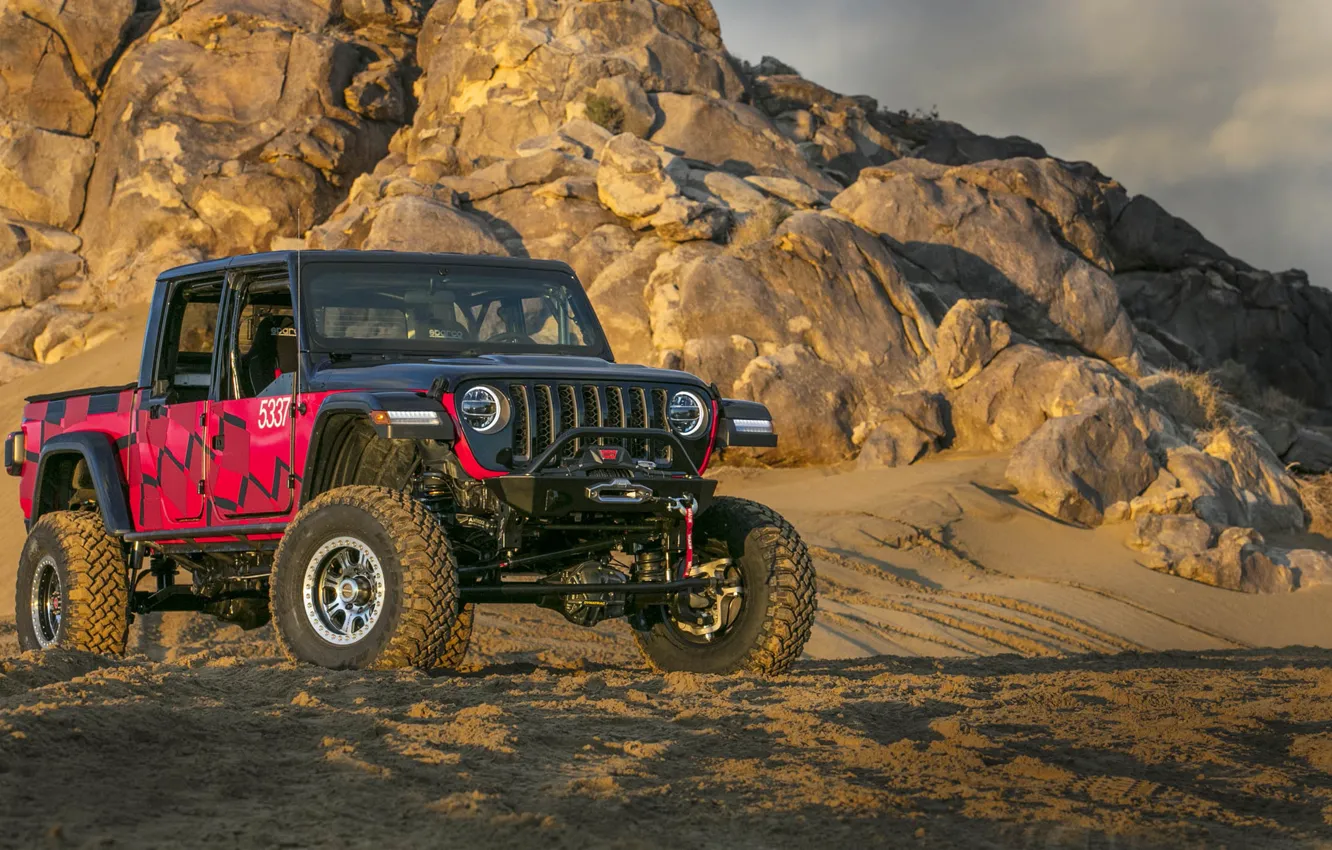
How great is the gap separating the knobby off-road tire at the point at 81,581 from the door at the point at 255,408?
44.1 inches

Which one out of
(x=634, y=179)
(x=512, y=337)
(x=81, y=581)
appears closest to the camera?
(x=512, y=337)

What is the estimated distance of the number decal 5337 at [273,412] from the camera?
8.38m

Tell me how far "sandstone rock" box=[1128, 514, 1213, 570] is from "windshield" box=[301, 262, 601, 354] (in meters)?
11.5

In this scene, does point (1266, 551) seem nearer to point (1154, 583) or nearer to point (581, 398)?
point (1154, 583)

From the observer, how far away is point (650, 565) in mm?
8500

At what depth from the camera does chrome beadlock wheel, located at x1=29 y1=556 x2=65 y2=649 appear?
9953 millimetres

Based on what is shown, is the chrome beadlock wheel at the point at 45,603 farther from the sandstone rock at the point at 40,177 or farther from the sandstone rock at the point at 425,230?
the sandstone rock at the point at 40,177

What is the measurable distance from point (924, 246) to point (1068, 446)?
817 cm

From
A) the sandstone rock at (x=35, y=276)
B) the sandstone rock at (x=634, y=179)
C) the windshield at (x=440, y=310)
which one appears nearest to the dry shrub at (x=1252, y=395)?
the sandstone rock at (x=634, y=179)

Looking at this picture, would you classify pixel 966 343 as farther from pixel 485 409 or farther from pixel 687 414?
pixel 485 409

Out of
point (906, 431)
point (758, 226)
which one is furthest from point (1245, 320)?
point (906, 431)

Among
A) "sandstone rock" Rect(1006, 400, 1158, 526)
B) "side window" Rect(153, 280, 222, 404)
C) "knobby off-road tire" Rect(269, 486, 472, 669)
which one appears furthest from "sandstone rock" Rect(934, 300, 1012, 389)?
"knobby off-road tire" Rect(269, 486, 472, 669)

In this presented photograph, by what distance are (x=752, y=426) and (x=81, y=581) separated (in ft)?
13.6

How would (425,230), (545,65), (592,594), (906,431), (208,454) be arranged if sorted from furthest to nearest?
(545,65) → (425,230) → (906,431) → (208,454) → (592,594)
